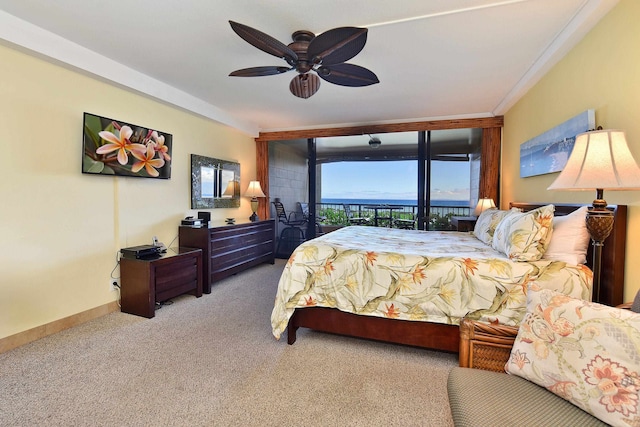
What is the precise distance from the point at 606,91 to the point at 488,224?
4.42ft

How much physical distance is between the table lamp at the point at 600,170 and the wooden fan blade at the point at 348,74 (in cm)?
143

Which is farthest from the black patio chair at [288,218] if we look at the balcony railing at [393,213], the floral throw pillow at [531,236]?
the floral throw pillow at [531,236]

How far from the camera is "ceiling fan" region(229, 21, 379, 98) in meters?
1.79

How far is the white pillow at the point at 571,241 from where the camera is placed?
6.03 feet

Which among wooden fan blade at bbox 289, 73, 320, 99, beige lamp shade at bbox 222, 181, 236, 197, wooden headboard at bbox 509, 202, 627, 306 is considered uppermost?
wooden fan blade at bbox 289, 73, 320, 99

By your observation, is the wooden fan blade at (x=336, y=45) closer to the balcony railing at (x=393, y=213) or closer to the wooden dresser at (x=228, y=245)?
the wooden dresser at (x=228, y=245)

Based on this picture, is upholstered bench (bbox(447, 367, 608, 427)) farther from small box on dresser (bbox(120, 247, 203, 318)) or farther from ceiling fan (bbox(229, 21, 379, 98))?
small box on dresser (bbox(120, 247, 203, 318))

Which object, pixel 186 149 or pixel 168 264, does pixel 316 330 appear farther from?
pixel 186 149

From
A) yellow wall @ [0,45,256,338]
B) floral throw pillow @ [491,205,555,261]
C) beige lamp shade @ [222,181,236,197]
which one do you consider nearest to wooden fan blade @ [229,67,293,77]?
yellow wall @ [0,45,256,338]

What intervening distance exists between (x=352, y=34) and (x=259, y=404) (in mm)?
2221

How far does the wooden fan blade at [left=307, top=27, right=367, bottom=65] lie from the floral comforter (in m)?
1.38

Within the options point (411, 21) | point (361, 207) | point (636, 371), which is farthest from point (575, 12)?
point (361, 207)

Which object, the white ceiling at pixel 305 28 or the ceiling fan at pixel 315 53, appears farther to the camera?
the white ceiling at pixel 305 28

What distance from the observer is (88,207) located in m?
2.74
